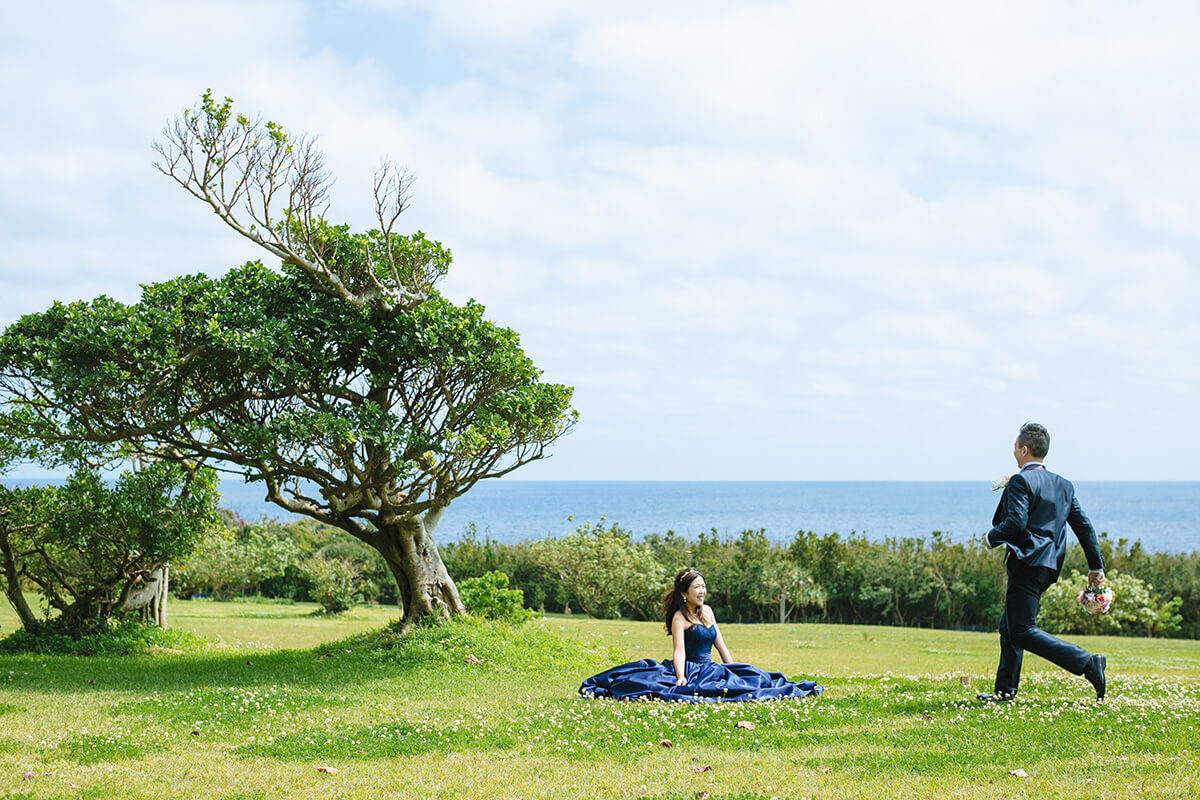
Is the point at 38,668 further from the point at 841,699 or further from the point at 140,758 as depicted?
the point at 841,699

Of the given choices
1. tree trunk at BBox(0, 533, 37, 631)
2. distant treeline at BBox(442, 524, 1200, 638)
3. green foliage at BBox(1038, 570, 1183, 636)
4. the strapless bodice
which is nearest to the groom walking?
the strapless bodice

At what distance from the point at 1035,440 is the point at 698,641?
4392 mm

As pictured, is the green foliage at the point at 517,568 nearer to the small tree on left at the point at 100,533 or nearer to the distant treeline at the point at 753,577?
the distant treeline at the point at 753,577

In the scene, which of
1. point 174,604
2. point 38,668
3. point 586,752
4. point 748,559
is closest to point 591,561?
point 748,559

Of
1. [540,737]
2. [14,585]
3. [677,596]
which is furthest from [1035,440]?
[14,585]

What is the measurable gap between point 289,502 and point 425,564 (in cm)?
253

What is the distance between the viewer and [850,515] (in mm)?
179625

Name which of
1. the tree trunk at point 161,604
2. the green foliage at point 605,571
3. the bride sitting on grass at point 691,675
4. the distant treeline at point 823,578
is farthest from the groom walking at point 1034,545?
the green foliage at point 605,571

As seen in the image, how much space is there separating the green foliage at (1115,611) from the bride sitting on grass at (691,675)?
1939 centimetres

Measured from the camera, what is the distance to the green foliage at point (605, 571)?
31109 millimetres

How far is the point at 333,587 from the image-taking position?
2964 cm

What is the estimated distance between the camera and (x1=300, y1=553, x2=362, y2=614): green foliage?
2970 centimetres

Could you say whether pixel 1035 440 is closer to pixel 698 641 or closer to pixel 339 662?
pixel 698 641

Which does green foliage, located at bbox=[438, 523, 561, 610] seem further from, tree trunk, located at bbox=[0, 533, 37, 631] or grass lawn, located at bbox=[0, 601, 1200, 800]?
grass lawn, located at bbox=[0, 601, 1200, 800]
